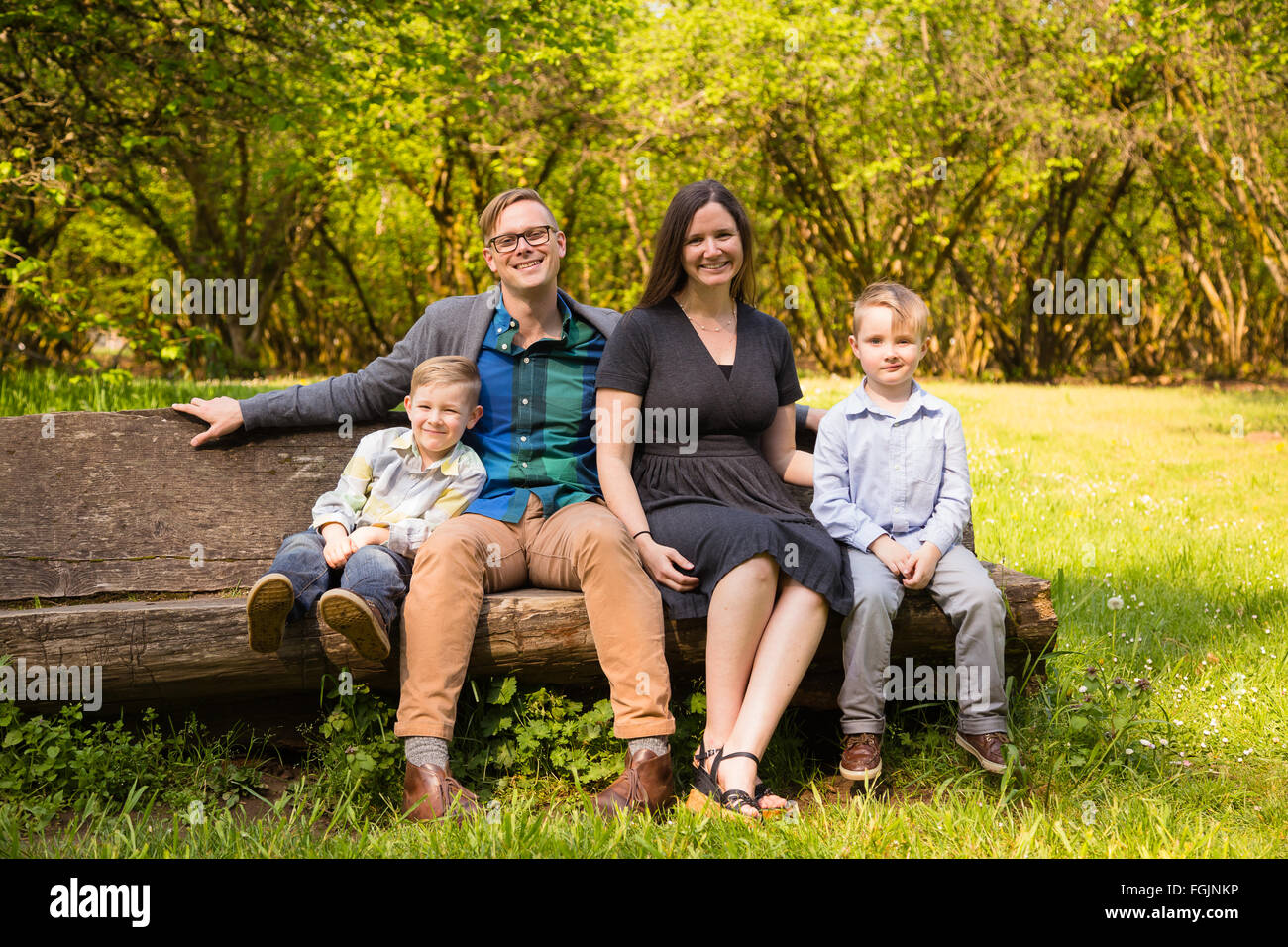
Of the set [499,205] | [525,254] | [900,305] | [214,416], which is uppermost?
[499,205]

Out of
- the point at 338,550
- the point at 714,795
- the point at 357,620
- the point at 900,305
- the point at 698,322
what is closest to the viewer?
the point at 357,620

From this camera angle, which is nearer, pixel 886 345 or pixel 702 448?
pixel 886 345

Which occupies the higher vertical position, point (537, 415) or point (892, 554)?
point (537, 415)

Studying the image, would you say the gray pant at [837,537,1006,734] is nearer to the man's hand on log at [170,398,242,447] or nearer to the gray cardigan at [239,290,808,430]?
the gray cardigan at [239,290,808,430]

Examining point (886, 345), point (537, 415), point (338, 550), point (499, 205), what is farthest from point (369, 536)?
point (886, 345)

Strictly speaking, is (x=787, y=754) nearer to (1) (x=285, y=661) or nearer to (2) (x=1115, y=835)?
(2) (x=1115, y=835)

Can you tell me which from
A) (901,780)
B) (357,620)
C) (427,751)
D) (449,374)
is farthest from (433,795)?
(901,780)

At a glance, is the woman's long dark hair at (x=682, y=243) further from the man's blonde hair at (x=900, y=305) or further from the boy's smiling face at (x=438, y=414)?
the boy's smiling face at (x=438, y=414)

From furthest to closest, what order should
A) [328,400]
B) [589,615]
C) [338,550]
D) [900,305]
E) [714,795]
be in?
[328,400] < [900,305] < [338,550] < [589,615] < [714,795]

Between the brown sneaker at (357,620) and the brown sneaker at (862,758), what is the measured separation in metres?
1.31

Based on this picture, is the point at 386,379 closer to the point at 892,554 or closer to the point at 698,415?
the point at 698,415

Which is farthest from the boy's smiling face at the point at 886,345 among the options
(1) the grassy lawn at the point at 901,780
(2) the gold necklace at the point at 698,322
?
(1) the grassy lawn at the point at 901,780

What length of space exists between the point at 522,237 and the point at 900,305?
47.5 inches

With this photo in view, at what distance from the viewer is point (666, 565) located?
3.10 m
